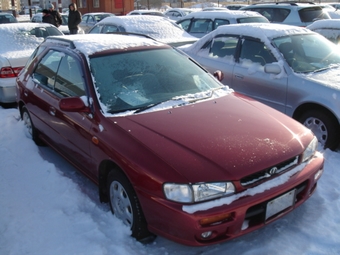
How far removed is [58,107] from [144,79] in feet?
3.27

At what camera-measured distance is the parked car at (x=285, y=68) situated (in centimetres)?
473

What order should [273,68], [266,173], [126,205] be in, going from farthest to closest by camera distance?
[273,68]
[126,205]
[266,173]

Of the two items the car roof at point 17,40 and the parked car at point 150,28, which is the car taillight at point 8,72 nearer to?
the car roof at point 17,40

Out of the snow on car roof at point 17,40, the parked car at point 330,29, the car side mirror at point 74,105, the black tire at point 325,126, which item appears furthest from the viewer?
the parked car at point 330,29

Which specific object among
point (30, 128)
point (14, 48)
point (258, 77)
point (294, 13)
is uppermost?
point (294, 13)

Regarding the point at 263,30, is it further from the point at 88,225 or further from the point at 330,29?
the point at 88,225

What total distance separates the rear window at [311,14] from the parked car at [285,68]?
694 centimetres

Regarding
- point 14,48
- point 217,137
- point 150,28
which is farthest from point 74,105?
point 150,28

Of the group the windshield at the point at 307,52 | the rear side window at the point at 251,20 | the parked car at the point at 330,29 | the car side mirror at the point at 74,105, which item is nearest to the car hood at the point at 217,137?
the car side mirror at the point at 74,105

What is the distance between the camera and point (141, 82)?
3.76m

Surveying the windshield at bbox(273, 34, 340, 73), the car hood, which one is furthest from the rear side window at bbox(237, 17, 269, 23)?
the car hood

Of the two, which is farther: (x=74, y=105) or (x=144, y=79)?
(x=144, y=79)

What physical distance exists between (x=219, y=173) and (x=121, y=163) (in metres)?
0.80

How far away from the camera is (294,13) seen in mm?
12234
